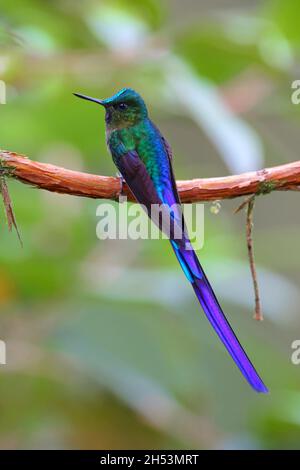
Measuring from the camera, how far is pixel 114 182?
142 cm

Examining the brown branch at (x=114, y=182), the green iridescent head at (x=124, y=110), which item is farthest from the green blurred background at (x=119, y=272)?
the brown branch at (x=114, y=182)

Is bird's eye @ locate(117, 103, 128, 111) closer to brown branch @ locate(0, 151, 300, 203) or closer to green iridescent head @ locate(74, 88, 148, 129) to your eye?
green iridescent head @ locate(74, 88, 148, 129)

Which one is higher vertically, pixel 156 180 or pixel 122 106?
pixel 122 106

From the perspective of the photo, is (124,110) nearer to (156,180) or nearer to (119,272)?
(156,180)

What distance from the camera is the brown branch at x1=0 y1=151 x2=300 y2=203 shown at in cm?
134

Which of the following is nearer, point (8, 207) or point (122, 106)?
point (8, 207)

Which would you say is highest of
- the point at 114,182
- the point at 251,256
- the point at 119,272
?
the point at 119,272

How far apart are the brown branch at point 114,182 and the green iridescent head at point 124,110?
0.16 meters

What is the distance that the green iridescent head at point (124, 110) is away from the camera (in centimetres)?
154

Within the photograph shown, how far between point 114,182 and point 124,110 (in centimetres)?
18

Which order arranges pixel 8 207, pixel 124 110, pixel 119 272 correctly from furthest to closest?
pixel 119 272 → pixel 124 110 → pixel 8 207

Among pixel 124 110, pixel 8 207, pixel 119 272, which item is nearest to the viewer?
pixel 8 207

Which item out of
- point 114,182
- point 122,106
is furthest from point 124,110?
point 114,182

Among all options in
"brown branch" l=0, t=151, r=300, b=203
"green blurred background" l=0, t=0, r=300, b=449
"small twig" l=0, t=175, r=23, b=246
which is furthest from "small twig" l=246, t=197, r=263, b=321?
"green blurred background" l=0, t=0, r=300, b=449
